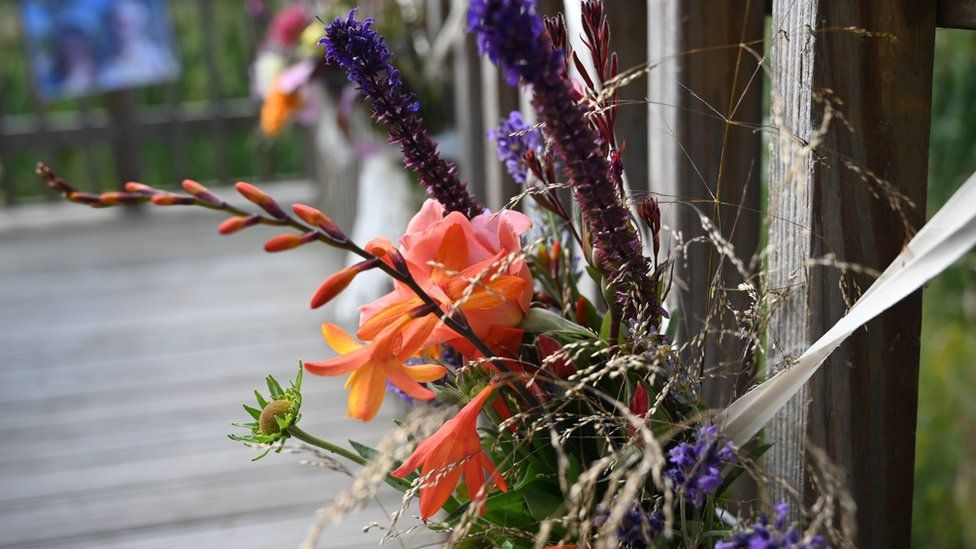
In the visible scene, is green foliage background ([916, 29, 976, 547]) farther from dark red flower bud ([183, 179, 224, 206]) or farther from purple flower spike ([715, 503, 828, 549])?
dark red flower bud ([183, 179, 224, 206])

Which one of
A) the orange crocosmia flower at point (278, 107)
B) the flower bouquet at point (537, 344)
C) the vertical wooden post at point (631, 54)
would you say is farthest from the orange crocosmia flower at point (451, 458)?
the orange crocosmia flower at point (278, 107)

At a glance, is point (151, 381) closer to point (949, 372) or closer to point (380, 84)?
point (949, 372)

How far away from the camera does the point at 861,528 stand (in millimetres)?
837

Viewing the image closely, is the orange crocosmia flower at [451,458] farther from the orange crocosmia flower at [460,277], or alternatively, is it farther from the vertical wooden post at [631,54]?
the vertical wooden post at [631,54]

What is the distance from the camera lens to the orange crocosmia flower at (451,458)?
636 millimetres

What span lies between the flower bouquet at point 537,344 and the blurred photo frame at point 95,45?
165 inches

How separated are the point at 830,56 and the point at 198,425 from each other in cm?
212

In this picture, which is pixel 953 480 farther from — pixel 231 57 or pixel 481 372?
pixel 231 57

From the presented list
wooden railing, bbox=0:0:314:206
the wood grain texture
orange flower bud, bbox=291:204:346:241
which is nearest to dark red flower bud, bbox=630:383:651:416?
orange flower bud, bbox=291:204:346:241

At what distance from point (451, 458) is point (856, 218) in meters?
0.36

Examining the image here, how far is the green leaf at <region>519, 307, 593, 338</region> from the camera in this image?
2.13ft

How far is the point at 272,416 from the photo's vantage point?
0.68m

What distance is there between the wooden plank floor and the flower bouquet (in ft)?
4.21

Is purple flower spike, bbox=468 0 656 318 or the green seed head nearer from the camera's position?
purple flower spike, bbox=468 0 656 318
